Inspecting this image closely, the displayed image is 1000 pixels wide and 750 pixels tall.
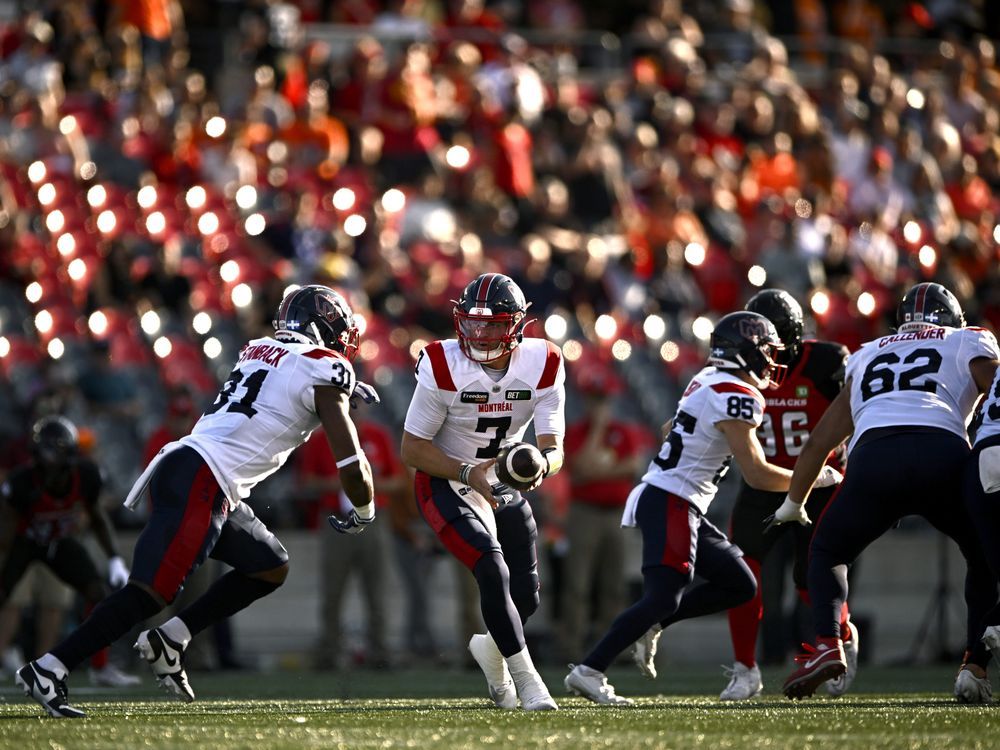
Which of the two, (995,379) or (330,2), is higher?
(330,2)

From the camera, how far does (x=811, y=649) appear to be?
6930 mm

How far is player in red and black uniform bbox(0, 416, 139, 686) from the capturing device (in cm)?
988

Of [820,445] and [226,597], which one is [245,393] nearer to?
[226,597]

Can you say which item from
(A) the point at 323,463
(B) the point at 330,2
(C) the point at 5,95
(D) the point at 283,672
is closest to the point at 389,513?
(A) the point at 323,463

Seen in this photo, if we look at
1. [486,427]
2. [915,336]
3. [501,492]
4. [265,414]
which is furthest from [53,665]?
[915,336]

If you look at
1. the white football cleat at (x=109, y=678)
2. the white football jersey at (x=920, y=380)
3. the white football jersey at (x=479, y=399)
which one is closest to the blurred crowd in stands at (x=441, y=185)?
the white football cleat at (x=109, y=678)

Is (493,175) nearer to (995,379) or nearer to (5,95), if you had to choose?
(5,95)


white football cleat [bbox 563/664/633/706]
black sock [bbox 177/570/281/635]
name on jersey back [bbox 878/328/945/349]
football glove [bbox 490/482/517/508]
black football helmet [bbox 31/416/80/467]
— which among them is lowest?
white football cleat [bbox 563/664/633/706]

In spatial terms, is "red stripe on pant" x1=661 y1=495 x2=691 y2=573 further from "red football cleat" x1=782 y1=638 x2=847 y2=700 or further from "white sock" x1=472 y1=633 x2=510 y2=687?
"white sock" x1=472 y1=633 x2=510 y2=687

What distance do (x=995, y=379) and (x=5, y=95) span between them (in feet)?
29.5

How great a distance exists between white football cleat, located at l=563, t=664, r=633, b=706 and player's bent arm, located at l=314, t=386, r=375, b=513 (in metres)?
1.16

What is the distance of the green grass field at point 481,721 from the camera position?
5.48m

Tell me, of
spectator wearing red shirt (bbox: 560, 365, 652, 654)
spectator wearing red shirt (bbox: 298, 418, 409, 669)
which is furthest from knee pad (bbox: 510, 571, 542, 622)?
spectator wearing red shirt (bbox: 560, 365, 652, 654)

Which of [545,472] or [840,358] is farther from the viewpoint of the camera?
[840,358]
